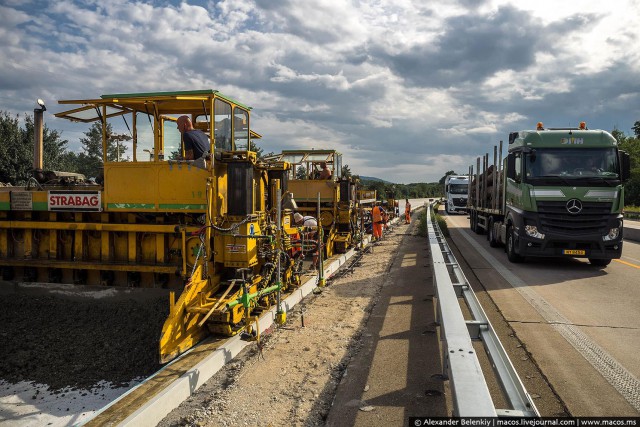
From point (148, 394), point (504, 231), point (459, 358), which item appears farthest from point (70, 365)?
point (504, 231)

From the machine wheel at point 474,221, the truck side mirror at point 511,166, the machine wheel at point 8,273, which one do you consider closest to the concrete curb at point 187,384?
the machine wheel at point 8,273

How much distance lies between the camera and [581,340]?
5266 millimetres

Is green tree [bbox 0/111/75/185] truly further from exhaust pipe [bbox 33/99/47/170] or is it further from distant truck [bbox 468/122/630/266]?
distant truck [bbox 468/122/630/266]

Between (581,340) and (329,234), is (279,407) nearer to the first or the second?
(581,340)

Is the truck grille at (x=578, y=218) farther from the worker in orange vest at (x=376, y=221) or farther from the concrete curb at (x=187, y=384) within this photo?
the concrete curb at (x=187, y=384)

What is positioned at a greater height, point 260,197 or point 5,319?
point 260,197

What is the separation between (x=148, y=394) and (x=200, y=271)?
200 centimetres

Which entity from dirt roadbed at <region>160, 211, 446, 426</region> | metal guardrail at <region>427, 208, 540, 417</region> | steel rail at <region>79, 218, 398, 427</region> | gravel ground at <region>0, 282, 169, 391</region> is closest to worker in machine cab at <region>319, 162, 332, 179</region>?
dirt roadbed at <region>160, 211, 446, 426</region>

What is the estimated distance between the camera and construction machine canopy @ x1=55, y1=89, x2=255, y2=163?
19.9 ft

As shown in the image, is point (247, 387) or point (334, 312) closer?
point (247, 387)

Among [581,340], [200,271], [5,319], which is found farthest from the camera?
[5,319]

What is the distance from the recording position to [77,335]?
20.0 ft

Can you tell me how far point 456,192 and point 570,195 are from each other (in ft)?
83.5

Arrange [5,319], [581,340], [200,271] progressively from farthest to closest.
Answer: [5,319], [200,271], [581,340]
